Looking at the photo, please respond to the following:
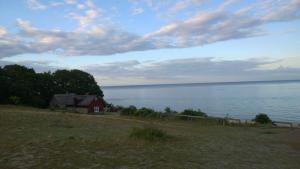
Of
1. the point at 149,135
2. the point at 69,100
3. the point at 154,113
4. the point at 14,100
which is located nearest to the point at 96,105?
the point at 69,100

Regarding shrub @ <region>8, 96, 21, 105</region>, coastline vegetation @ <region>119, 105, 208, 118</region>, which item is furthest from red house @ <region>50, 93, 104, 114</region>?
coastline vegetation @ <region>119, 105, 208, 118</region>

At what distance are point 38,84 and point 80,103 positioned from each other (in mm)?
13001

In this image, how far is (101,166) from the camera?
11.3 metres

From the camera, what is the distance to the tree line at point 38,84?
198 feet

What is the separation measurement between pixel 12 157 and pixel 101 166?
3447 millimetres

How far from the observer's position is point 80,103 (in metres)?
63.8

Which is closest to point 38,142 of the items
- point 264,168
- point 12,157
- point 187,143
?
point 12,157

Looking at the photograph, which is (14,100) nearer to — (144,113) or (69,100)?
(69,100)

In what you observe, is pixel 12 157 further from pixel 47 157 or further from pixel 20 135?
pixel 20 135

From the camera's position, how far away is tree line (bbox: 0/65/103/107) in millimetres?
60463

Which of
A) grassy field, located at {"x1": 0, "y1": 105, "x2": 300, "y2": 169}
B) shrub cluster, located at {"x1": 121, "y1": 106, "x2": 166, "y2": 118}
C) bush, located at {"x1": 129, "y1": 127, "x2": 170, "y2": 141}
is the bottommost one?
grassy field, located at {"x1": 0, "y1": 105, "x2": 300, "y2": 169}

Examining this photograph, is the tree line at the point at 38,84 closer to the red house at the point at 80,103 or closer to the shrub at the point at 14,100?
A: the shrub at the point at 14,100

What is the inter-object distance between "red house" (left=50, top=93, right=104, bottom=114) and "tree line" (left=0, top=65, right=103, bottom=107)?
3.98 metres

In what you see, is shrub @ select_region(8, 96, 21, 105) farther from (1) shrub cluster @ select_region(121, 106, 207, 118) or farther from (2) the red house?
(1) shrub cluster @ select_region(121, 106, 207, 118)
